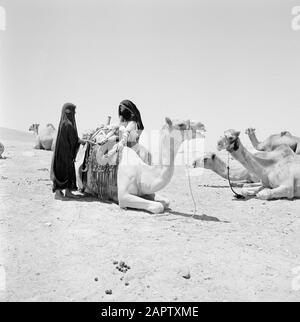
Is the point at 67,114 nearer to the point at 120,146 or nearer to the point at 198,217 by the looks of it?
the point at 120,146

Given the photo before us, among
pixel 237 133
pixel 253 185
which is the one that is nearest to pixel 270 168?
pixel 253 185

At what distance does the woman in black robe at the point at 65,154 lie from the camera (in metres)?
8.55

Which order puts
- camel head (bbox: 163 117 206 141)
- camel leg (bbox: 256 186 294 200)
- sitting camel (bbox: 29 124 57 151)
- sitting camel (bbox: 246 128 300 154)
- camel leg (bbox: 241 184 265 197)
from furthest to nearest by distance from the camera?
sitting camel (bbox: 29 124 57 151) → sitting camel (bbox: 246 128 300 154) → camel leg (bbox: 241 184 265 197) → camel leg (bbox: 256 186 294 200) → camel head (bbox: 163 117 206 141)

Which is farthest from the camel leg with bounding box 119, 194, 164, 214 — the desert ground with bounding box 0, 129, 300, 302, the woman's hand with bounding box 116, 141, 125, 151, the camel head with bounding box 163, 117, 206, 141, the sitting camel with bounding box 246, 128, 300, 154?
the sitting camel with bounding box 246, 128, 300, 154

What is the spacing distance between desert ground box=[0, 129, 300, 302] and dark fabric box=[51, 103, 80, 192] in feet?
1.38

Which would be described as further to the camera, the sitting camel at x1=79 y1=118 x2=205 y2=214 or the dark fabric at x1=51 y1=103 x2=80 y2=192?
the dark fabric at x1=51 y1=103 x2=80 y2=192

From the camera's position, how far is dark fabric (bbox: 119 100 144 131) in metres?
8.62

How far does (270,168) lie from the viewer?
9.82 metres

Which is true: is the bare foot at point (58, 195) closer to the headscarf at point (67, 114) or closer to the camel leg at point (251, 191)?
the headscarf at point (67, 114)

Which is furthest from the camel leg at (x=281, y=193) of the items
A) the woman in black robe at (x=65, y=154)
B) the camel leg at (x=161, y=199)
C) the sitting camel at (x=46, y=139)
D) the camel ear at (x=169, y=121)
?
Answer: the sitting camel at (x=46, y=139)

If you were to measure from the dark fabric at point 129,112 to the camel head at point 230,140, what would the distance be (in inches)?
74.9

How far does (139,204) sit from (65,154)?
1.98 m

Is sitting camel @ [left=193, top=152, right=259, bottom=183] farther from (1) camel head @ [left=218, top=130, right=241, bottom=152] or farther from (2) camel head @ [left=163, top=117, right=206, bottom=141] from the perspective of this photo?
(2) camel head @ [left=163, top=117, right=206, bottom=141]
